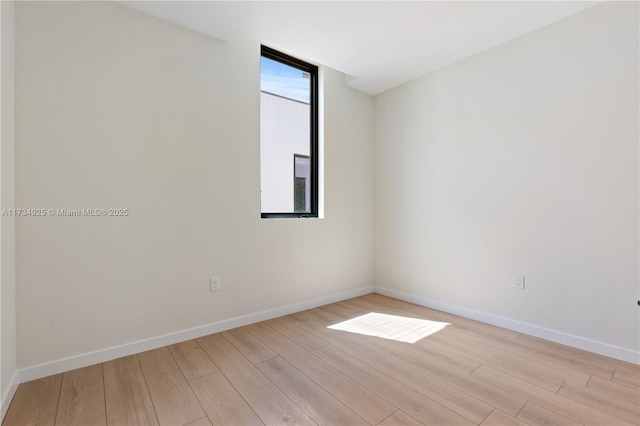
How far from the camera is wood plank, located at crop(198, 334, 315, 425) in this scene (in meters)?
1.45

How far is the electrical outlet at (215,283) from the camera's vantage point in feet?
7.92

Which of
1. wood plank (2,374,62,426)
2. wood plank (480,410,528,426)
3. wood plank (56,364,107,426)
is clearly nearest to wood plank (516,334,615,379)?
wood plank (480,410,528,426)

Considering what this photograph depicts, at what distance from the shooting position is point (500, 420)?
1.41m

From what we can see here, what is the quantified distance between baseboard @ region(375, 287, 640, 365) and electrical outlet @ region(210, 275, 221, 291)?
2.00m

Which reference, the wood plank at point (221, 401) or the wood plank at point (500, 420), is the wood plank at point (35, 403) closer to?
the wood plank at point (221, 401)

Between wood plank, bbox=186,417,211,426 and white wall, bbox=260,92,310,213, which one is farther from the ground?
white wall, bbox=260,92,310,213

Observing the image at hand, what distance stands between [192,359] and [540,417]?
199 centimetres

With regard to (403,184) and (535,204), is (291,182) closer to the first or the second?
(403,184)

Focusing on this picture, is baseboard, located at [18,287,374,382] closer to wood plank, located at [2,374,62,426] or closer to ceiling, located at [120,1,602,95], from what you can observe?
wood plank, located at [2,374,62,426]

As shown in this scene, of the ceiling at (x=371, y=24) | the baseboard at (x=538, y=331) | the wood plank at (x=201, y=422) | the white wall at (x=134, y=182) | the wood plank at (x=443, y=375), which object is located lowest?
the wood plank at (x=443, y=375)

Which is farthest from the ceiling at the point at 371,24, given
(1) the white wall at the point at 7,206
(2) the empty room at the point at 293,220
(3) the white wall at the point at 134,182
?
(1) the white wall at the point at 7,206

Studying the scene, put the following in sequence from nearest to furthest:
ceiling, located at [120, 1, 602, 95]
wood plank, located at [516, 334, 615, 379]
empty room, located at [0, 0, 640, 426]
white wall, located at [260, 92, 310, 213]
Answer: empty room, located at [0, 0, 640, 426]
wood plank, located at [516, 334, 615, 379]
ceiling, located at [120, 1, 602, 95]
white wall, located at [260, 92, 310, 213]

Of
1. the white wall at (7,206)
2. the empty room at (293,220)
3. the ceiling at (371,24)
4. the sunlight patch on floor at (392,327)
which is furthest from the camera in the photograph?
the sunlight patch on floor at (392,327)

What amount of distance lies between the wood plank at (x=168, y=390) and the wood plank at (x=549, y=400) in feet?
5.32
